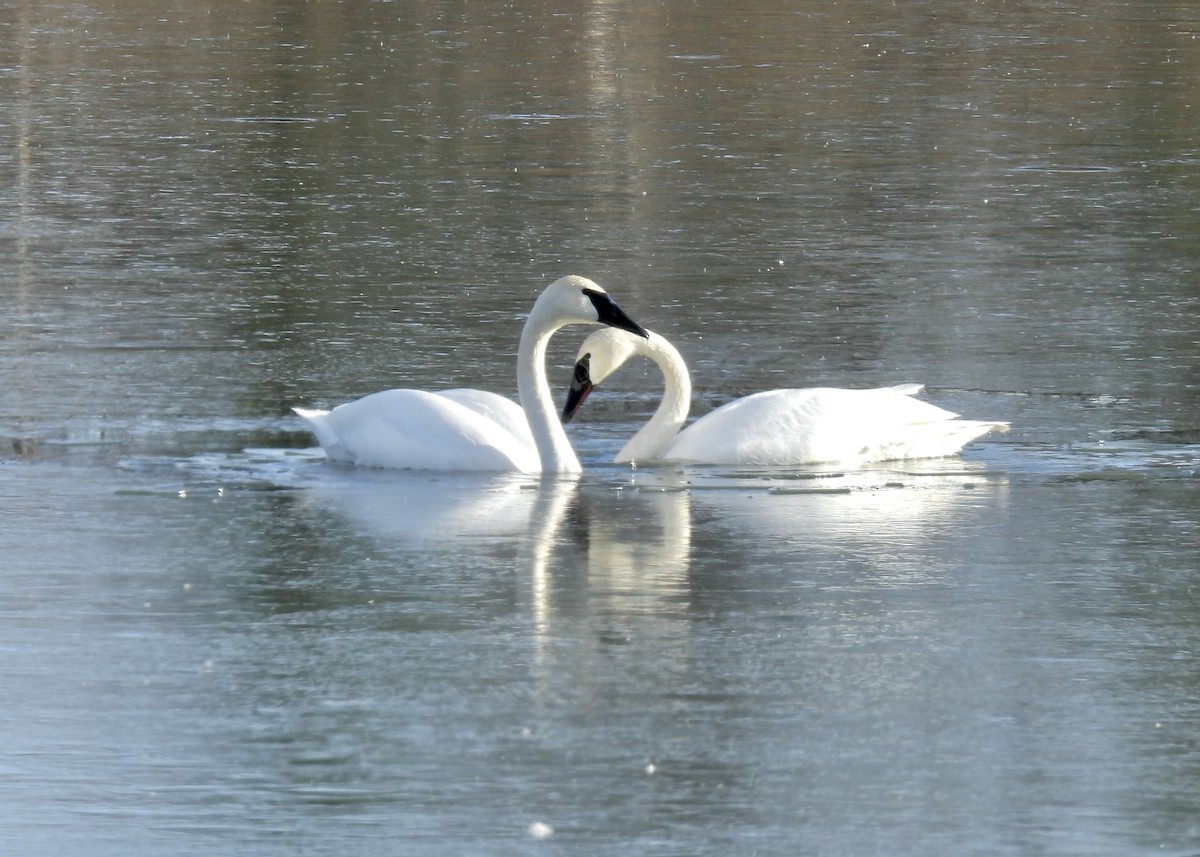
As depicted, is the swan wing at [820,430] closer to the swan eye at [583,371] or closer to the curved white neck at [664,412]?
the curved white neck at [664,412]

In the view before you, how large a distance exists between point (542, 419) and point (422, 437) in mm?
467

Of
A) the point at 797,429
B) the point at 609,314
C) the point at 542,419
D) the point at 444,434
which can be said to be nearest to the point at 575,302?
the point at 609,314

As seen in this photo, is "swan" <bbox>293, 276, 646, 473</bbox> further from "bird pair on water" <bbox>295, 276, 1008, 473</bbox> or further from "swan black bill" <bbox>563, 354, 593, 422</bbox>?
"swan black bill" <bbox>563, 354, 593, 422</bbox>

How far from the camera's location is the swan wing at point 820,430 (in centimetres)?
1002

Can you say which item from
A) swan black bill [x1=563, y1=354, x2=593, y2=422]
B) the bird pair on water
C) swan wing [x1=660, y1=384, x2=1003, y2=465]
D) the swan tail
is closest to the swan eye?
swan black bill [x1=563, y1=354, x2=593, y2=422]

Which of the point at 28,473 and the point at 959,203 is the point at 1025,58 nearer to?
the point at 959,203

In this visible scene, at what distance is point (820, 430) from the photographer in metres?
10.0

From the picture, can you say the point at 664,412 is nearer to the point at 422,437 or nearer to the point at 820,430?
the point at 820,430

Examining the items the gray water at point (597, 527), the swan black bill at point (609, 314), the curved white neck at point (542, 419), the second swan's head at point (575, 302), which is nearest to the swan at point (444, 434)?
the curved white neck at point (542, 419)

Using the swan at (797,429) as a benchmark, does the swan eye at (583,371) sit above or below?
above

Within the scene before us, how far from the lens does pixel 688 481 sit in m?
9.80

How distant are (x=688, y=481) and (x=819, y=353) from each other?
287 centimetres

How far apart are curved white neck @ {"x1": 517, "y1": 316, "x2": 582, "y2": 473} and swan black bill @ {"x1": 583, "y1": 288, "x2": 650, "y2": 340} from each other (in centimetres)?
33

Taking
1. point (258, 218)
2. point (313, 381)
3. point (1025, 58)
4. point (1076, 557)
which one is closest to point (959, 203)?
point (258, 218)
